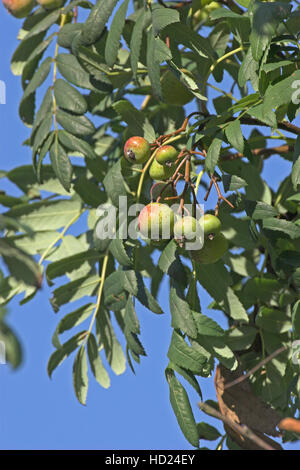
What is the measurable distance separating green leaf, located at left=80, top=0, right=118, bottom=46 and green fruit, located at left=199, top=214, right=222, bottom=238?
53 centimetres

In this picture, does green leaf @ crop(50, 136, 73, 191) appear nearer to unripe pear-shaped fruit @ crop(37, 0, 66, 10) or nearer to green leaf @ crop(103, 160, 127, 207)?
green leaf @ crop(103, 160, 127, 207)

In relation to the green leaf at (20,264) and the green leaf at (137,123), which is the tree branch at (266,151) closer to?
the green leaf at (137,123)

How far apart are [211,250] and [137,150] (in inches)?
10.7

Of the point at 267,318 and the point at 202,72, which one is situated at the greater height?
the point at 202,72

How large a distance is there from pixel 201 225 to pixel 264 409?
57cm

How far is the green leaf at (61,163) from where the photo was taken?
1.71 meters

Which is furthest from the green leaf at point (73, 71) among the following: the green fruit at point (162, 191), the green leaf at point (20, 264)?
the green leaf at point (20, 264)

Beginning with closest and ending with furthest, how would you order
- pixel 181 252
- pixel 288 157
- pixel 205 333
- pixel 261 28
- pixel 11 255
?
pixel 11 255, pixel 261 28, pixel 205 333, pixel 181 252, pixel 288 157

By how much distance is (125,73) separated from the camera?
1868 mm

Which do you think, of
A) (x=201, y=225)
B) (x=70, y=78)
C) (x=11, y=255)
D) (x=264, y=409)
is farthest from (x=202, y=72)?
(x=11, y=255)

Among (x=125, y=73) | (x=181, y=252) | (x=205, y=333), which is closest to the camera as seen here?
(x=205, y=333)

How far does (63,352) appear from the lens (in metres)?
1.97

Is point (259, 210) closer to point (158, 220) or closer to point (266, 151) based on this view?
point (158, 220)

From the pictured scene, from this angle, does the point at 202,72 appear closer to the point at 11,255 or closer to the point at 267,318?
the point at 267,318
